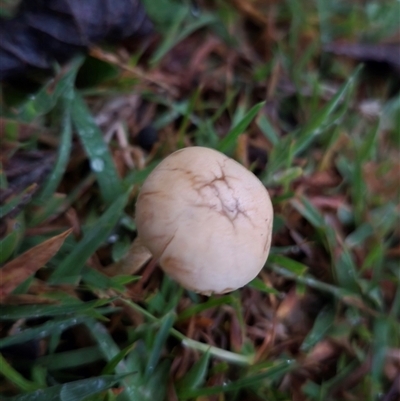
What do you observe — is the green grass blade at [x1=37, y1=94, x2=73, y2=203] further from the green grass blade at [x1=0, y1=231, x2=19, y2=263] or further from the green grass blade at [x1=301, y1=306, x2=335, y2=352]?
the green grass blade at [x1=301, y1=306, x2=335, y2=352]

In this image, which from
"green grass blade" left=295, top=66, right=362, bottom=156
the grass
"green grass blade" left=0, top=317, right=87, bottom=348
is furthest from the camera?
"green grass blade" left=295, top=66, right=362, bottom=156

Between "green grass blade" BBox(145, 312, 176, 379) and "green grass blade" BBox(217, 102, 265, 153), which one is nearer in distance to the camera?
"green grass blade" BBox(145, 312, 176, 379)

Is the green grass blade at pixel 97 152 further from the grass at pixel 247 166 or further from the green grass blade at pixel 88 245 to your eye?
the green grass blade at pixel 88 245

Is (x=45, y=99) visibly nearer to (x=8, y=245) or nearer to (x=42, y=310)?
(x=8, y=245)

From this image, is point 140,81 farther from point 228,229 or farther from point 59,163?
point 228,229

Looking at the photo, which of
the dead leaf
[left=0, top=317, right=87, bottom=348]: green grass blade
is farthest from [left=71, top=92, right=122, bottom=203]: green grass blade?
[left=0, top=317, right=87, bottom=348]: green grass blade

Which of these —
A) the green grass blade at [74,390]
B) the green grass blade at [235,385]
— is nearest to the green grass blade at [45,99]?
the green grass blade at [74,390]

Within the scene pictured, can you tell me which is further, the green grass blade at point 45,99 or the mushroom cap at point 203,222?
the green grass blade at point 45,99
